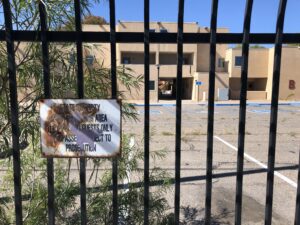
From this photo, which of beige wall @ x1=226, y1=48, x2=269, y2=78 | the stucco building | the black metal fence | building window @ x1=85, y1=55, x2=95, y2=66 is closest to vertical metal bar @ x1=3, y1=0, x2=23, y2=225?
the black metal fence

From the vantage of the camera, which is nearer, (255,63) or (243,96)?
(243,96)

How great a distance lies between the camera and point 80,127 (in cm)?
192

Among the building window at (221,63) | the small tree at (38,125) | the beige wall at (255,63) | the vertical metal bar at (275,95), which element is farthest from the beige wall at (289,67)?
the vertical metal bar at (275,95)

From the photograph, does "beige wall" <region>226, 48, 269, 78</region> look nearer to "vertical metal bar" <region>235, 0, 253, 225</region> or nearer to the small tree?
the small tree

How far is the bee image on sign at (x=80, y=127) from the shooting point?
190 centimetres

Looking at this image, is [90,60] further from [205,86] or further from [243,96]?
[205,86]

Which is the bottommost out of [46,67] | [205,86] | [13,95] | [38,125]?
[205,86]

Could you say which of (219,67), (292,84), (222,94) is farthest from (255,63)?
(222,94)

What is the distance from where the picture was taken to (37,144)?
274cm

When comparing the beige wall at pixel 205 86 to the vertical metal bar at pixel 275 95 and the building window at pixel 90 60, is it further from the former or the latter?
the vertical metal bar at pixel 275 95

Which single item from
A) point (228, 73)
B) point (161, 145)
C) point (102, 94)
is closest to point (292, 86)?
point (228, 73)

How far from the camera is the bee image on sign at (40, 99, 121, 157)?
1.90 meters

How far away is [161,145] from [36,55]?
27.3 ft

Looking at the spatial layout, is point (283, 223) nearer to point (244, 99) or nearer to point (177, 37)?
point (244, 99)
